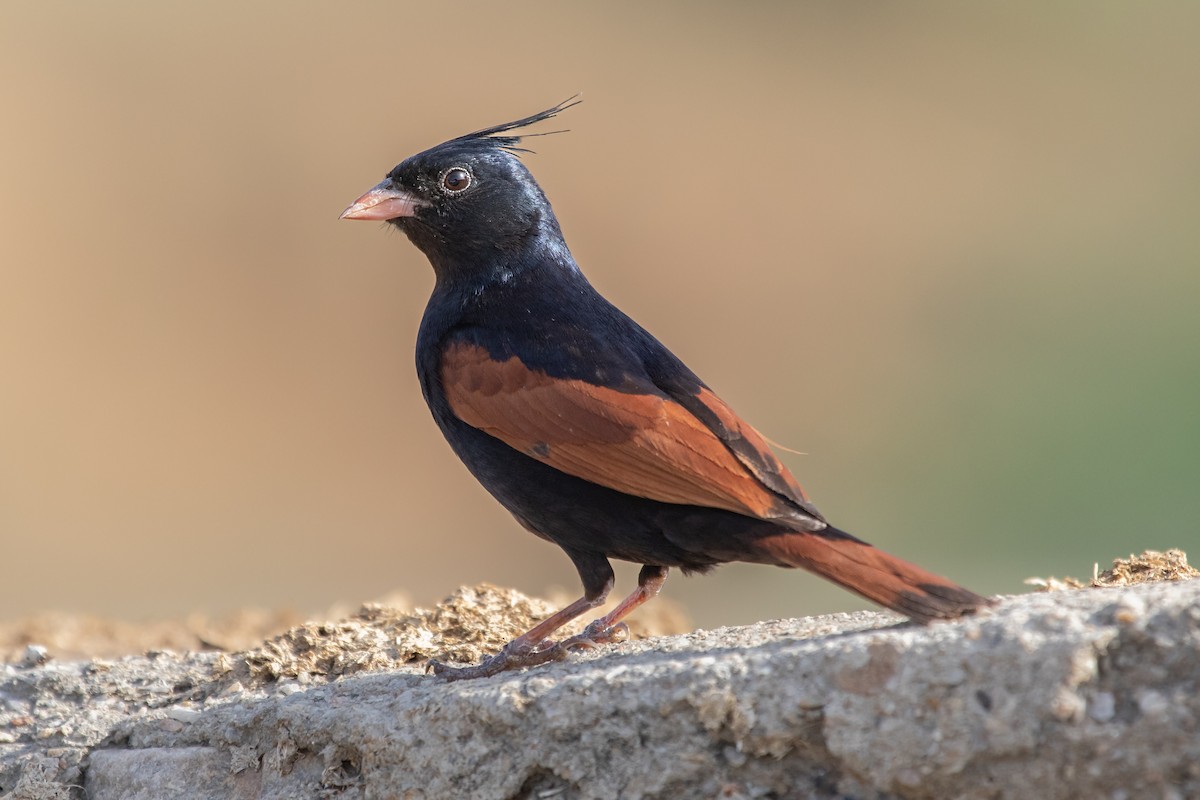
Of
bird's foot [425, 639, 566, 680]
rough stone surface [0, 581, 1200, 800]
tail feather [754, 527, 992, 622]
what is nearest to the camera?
rough stone surface [0, 581, 1200, 800]

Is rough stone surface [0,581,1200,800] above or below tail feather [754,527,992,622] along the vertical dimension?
below

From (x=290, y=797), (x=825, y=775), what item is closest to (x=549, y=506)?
(x=290, y=797)

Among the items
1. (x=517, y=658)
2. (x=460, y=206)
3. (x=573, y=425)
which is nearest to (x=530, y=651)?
(x=517, y=658)

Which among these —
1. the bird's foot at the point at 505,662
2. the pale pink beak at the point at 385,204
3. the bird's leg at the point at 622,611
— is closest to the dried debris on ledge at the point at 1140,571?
the bird's leg at the point at 622,611

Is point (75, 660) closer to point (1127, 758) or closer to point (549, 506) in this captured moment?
point (549, 506)

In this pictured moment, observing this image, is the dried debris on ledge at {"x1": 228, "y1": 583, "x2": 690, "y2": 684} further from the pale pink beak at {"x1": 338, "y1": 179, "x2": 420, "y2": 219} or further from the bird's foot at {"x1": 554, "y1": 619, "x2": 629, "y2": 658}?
the pale pink beak at {"x1": 338, "y1": 179, "x2": 420, "y2": 219}

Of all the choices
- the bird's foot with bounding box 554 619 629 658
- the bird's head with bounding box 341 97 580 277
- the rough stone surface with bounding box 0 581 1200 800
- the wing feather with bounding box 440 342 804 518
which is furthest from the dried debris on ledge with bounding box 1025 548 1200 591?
the bird's head with bounding box 341 97 580 277

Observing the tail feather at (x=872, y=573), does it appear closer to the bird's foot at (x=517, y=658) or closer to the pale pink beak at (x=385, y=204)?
the bird's foot at (x=517, y=658)
